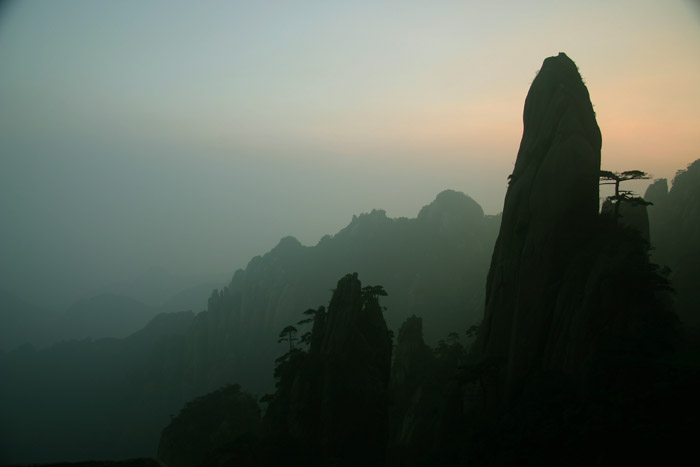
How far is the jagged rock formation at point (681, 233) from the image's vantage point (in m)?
47.4

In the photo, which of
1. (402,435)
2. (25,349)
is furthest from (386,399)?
(25,349)

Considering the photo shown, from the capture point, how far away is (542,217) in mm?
25344

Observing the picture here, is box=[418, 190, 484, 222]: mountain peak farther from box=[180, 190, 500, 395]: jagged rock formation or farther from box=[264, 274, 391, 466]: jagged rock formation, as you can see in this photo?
box=[264, 274, 391, 466]: jagged rock formation

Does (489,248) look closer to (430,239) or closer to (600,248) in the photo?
(430,239)

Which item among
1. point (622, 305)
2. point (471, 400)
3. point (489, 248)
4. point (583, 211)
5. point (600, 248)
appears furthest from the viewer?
point (489, 248)

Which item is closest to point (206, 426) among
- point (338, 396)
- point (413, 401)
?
point (413, 401)

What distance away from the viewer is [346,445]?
33.4 meters

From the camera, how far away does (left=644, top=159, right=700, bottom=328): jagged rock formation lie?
4744cm

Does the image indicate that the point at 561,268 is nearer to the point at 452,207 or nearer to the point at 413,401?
the point at 413,401

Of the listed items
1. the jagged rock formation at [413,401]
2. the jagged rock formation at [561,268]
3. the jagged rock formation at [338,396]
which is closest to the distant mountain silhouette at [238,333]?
the jagged rock formation at [413,401]

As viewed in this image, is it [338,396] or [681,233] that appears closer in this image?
[338,396]

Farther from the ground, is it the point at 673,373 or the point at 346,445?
the point at 673,373

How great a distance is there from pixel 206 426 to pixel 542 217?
4554 cm

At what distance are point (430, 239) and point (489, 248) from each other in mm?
14480
